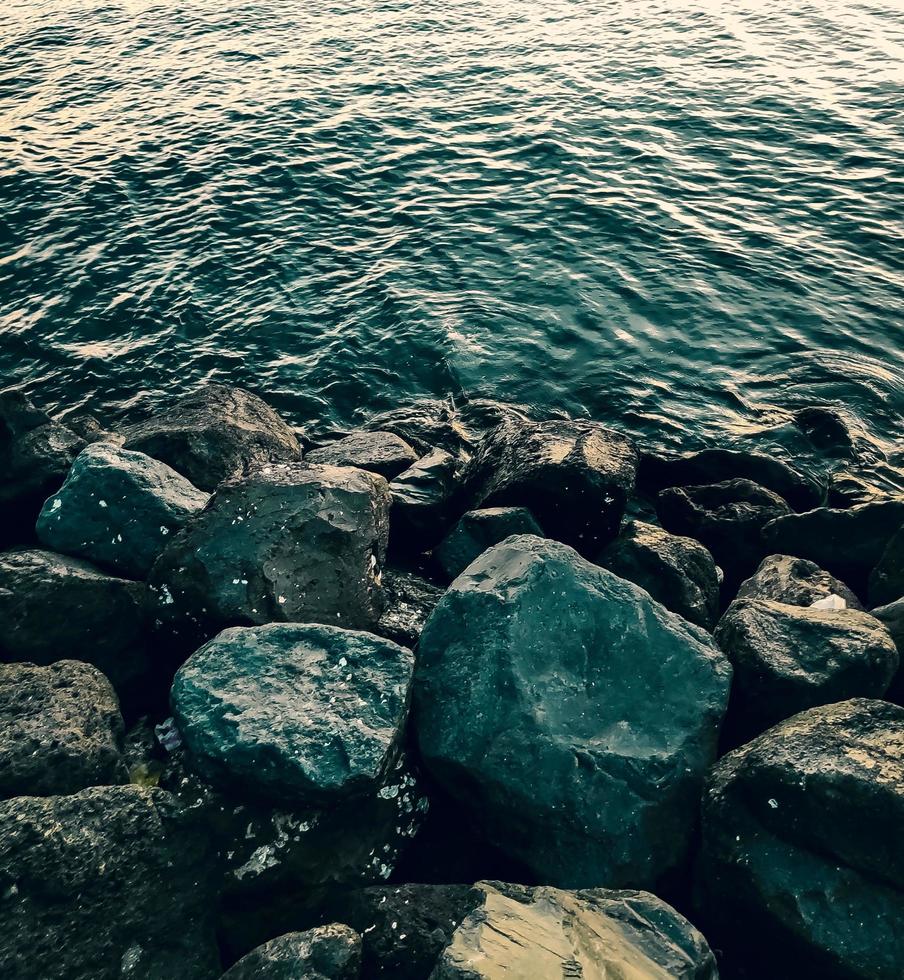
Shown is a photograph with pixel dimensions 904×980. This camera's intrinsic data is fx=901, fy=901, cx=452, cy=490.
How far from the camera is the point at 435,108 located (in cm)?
2441

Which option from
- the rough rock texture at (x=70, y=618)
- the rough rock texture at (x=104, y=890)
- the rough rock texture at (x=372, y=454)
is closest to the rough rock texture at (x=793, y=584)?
the rough rock texture at (x=372, y=454)

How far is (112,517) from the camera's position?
9250 mm

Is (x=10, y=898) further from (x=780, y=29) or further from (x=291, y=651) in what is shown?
(x=780, y=29)

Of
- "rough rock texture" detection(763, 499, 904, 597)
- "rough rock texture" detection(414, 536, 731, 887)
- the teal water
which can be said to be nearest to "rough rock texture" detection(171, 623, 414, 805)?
"rough rock texture" detection(414, 536, 731, 887)

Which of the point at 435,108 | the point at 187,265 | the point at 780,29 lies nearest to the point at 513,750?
the point at 187,265

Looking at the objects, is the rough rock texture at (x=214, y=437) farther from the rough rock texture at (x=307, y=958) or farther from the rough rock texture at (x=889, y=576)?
the rough rock texture at (x=889, y=576)

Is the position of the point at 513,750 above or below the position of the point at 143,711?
above

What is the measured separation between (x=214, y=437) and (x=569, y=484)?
4.56m

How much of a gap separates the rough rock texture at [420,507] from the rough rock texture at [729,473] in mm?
3201

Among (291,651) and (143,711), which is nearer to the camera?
(291,651)

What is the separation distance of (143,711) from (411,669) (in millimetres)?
2902

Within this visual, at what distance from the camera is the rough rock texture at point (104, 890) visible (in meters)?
Answer: 5.71

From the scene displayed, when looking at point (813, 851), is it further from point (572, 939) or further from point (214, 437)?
point (214, 437)

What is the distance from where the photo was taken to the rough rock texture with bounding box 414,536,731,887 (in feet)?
20.9
